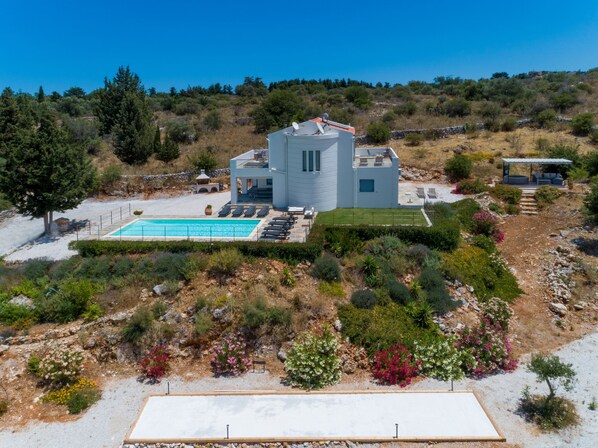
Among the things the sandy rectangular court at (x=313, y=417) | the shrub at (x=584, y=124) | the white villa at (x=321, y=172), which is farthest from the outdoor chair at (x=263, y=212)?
the shrub at (x=584, y=124)

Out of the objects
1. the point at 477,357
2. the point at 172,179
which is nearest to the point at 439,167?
the point at 172,179

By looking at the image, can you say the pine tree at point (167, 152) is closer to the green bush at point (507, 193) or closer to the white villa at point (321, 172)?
the white villa at point (321, 172)

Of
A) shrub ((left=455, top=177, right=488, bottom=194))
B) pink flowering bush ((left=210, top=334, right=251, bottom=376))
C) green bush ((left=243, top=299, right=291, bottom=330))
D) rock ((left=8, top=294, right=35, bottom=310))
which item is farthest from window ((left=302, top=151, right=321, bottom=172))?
rock ((left=8, top=294, right=35, bottom=310))

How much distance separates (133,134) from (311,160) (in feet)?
74.5

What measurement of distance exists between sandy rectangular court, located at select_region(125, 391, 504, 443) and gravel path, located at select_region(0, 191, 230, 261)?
13692 millimetres

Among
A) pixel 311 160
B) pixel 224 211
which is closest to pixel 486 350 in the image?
pixel 311 160

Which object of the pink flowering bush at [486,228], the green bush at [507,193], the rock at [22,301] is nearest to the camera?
the rock at [22,301]

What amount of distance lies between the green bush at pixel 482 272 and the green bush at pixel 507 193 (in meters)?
9.33

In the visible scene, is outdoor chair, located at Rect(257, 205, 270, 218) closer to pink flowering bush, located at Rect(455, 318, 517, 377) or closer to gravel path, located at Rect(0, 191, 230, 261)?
gravel path, located at Rect(0, 191, 230, 261)

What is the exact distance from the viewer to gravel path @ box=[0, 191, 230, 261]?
26328 millimetres

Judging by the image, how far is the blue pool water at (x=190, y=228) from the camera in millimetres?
26156

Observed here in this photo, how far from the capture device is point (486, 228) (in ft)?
94.7

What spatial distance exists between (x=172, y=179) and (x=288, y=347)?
24.9 meters

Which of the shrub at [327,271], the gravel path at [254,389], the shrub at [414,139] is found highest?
the shrub at [414,139]
